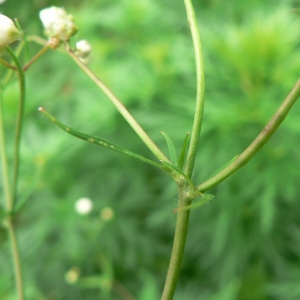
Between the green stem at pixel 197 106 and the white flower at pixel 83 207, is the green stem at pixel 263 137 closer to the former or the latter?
the green stem at pixel 197 106

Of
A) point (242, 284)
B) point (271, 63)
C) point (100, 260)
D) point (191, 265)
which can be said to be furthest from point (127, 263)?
point (271, 63)

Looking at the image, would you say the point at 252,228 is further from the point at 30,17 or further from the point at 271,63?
the point at 30,17

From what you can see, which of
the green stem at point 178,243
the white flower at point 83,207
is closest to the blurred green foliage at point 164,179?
the white flower at point 83,207

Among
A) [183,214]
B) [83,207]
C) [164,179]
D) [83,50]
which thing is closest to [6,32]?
[83,50]

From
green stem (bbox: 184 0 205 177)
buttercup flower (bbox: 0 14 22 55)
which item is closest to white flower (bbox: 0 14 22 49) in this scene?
buttercup flower (bbox: 0 14 22 55)

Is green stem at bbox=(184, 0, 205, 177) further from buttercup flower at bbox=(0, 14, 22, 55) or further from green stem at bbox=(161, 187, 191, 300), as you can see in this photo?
buttercup flower at bbox=(0, 14, 22, 55)
